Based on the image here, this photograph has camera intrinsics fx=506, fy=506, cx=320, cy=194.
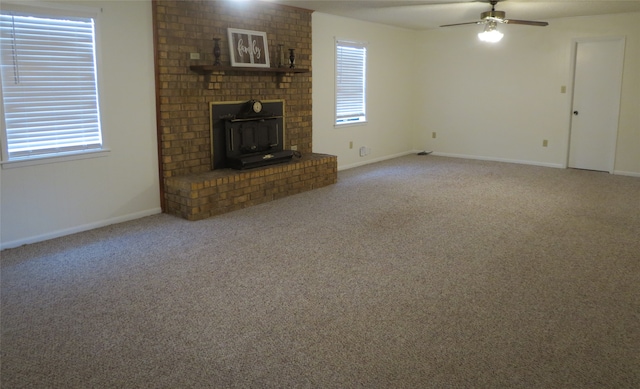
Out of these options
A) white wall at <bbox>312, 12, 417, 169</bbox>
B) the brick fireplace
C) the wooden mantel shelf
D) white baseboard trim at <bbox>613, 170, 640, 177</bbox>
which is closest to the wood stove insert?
the brick fireplace

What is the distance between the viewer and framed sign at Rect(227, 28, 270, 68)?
17.7 ft

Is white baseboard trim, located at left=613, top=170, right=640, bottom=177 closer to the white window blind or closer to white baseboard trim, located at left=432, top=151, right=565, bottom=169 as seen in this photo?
white baseboard trim, located at left=432, top=151, right=565, bottom=169

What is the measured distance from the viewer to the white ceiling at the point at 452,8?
587 cm

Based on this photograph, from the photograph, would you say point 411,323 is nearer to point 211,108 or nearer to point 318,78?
point 211,108

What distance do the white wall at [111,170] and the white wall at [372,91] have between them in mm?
2566

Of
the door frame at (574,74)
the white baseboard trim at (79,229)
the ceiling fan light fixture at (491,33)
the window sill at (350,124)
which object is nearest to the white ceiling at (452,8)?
the ceiling fan light fixture at (491,33)

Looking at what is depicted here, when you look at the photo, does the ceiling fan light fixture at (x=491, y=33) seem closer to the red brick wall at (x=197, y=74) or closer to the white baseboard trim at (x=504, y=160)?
the red brick wall at (x=197, y=74)

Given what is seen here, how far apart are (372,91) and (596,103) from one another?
10.5 feet

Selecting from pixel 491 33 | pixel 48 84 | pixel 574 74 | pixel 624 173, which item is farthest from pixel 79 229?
pixel 624 173

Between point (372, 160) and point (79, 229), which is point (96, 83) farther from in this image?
point (372, 160)

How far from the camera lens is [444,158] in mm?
8516

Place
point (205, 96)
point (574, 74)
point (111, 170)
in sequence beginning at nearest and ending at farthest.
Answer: point (111, 170), point (205, 96), point (574, 74)

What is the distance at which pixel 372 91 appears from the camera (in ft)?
25.8

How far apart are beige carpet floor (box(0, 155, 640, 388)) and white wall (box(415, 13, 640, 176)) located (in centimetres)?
252
